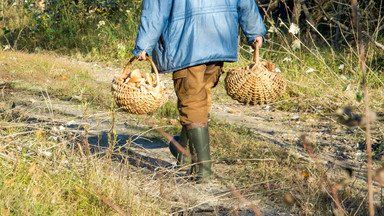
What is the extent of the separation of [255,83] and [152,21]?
0.93 metres

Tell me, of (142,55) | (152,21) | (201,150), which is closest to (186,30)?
(152,21)

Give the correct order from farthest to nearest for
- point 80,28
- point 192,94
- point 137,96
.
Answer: point 80,28, point 192,94, point 137,96

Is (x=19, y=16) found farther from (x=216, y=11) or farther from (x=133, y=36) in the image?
(x=216, y=11)

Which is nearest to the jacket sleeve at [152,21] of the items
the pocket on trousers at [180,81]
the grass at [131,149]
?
the pocket on trousers at [180,81]

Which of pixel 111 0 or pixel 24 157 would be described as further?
pixel 111 0

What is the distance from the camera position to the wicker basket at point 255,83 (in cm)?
357

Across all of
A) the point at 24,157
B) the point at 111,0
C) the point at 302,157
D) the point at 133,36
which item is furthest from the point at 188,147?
the point at 111,0

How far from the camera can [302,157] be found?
389 centimetres

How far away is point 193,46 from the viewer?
10.7ft

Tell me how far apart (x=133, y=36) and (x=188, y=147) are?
214 inches

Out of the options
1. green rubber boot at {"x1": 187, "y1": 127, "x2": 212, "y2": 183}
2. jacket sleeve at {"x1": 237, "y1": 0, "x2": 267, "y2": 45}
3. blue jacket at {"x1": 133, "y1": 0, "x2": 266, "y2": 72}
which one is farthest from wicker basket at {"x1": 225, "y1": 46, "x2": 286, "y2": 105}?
green rubber boot at {"x1": 187, "y1": 127, "x2": 212, "y2": 183}

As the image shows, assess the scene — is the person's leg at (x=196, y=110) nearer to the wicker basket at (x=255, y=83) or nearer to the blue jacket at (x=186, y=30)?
the blue jacket at (x=186, y=30)

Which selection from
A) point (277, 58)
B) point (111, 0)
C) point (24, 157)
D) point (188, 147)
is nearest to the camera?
point (24, 157)

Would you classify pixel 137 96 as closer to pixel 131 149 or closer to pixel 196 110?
pixel 196 110
